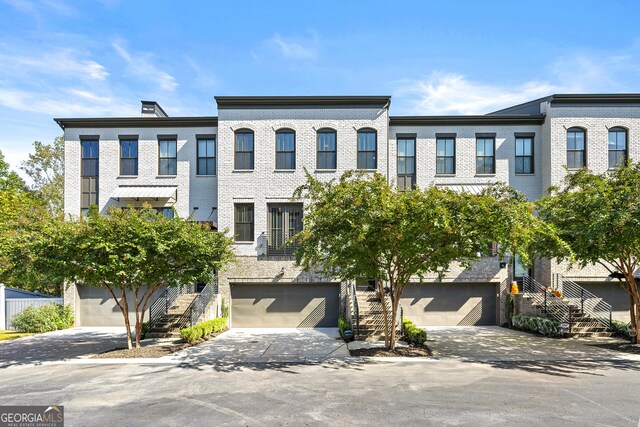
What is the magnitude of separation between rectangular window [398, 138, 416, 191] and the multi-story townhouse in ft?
0.17

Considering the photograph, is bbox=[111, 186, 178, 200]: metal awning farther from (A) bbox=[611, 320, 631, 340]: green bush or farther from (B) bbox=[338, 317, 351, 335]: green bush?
(A) bbox=[611, 320, 631, 340]: green bush

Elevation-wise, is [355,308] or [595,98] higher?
[595,98]

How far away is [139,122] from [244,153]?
6.03m

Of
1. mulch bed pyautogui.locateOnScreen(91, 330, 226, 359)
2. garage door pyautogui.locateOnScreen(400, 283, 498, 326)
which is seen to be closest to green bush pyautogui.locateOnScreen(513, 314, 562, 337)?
garage door pyautogui.locateOnScreen(400, 283, 498, 326)

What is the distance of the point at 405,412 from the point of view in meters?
8.89

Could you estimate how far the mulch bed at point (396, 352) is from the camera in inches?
580

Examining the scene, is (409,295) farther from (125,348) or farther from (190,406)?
(190,406)

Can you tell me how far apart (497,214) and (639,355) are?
746cm

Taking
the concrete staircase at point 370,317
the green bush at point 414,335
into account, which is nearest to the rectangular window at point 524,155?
the concrete staircase at point 370,317

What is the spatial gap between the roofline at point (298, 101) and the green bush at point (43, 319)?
1318 centimetres

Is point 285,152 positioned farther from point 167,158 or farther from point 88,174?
point 88,174

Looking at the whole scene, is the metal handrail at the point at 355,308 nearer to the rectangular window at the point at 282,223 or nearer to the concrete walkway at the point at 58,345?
the rectangular window at the point at 282,223

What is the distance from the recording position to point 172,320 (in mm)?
19969

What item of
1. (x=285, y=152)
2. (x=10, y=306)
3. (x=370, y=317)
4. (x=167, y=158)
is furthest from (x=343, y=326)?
(x=10, y=306)
